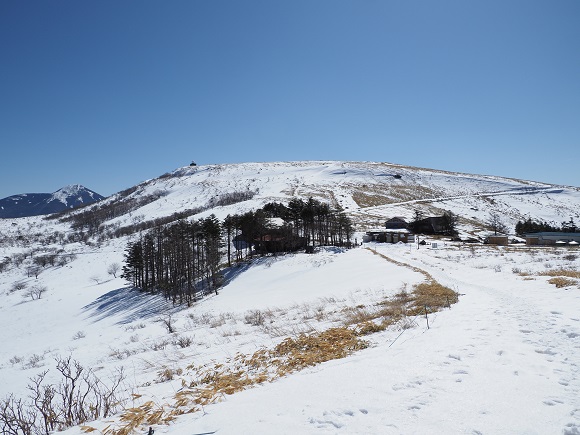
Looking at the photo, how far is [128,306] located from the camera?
42.2m

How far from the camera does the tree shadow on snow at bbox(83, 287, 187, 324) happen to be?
114 ft

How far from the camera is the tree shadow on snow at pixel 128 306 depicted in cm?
3468

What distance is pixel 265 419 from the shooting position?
492 centimetres

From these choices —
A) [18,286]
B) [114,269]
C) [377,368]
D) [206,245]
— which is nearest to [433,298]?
[377,368]

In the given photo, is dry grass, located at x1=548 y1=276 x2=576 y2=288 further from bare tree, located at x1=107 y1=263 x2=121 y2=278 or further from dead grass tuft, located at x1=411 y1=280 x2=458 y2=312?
bare tree, located at x1=107 y1=263 x2=121 y2=278

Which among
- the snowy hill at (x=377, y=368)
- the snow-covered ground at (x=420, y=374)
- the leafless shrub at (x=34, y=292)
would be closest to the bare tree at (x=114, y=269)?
the leafless shrub at (x=34, y=292)

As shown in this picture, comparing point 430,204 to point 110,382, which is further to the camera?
point 430,204

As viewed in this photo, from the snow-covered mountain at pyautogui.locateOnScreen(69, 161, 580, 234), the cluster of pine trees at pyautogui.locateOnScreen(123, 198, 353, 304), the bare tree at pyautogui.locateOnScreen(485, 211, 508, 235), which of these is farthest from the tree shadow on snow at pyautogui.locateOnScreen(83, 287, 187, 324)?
the bare tree at pyautogui.locateOnScreen(485, 211, 508, 235)

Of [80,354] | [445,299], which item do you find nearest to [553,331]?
[445,299]

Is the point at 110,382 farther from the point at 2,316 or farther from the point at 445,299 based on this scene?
the point at 2,316

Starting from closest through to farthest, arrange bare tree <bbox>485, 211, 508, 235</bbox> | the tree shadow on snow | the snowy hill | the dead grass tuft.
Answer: the snowy hill → the dead grass tuft → the tree shadow on snow → bare tree <bbox>485, 211, 508, 235</bbox>

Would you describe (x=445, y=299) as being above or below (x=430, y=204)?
below

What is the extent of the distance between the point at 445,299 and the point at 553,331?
6.20 meters

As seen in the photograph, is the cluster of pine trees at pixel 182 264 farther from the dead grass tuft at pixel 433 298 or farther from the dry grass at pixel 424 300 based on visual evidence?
the dead grass tuft at pixel 433 298
